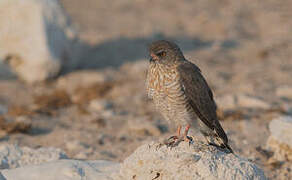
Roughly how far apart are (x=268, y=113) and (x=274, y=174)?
278cm

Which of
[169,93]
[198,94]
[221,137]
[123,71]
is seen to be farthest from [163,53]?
[123,71]

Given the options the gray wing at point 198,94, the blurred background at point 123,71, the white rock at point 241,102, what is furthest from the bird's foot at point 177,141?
the white rock at point 241,102

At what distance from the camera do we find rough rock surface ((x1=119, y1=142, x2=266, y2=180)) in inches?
200

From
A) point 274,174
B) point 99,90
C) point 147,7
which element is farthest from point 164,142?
point 147,7

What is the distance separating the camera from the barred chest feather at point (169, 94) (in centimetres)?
570

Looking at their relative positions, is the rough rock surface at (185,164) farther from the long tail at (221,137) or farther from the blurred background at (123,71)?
the blurred background at (123,71)

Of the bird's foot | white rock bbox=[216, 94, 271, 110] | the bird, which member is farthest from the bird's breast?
white rock bbox=[216, 94, 271, 110]

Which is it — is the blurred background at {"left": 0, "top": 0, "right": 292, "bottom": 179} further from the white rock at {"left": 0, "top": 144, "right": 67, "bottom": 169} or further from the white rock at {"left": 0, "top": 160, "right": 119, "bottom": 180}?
the white rock at {"left": 0, "top": 160, "right": 119, "bottom": 180}

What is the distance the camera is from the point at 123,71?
521 inches

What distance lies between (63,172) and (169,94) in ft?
5.09

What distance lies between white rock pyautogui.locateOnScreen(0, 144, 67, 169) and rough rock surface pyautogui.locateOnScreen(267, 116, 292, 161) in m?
3.22

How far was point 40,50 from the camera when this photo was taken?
38.9 feet

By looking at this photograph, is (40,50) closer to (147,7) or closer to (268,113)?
(268,113)

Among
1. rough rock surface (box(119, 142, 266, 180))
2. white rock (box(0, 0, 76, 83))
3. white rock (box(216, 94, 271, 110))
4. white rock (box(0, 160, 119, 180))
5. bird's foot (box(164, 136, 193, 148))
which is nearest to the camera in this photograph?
rough rock surface (box(119, 142, 266, 180))
